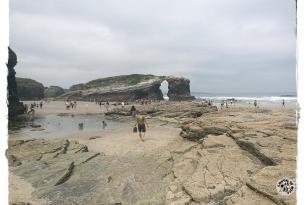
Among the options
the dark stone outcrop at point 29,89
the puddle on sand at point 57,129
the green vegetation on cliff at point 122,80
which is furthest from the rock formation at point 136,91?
the puddle on sand at point 57,129

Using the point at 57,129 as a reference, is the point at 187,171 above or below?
above

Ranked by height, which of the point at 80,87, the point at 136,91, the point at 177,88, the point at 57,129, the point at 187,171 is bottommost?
the point at 57,129

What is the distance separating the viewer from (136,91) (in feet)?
304

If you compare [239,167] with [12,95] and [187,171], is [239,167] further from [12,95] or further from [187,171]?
[12,95]

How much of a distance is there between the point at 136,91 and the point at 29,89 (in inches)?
1464

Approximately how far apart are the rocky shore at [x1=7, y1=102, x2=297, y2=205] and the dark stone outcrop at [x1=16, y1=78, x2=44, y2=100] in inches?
3618

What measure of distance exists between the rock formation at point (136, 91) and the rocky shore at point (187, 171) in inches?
3039

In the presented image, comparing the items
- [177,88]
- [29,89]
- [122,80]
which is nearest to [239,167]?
[177,88]

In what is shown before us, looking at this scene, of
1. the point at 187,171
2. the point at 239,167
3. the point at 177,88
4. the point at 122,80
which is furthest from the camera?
the point at 122,80

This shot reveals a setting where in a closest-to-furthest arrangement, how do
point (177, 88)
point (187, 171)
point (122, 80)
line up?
point (187, 171) → point (177, 88) → point (122, 80)

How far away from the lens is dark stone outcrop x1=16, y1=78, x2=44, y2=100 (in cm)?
10062

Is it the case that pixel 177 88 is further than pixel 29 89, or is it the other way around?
pixel 29 89

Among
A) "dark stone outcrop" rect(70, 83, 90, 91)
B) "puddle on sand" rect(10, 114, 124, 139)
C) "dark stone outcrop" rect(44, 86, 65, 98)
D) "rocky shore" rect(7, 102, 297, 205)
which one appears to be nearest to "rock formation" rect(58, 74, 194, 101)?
"dark stone outcrop" rect(70, 83, 90, 91)
